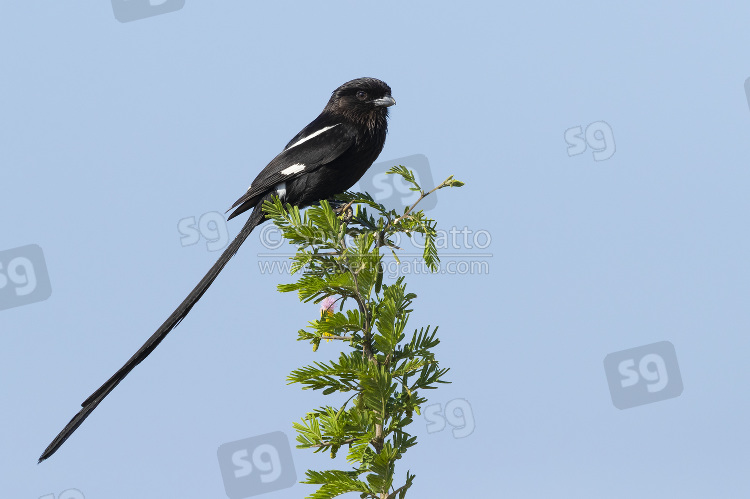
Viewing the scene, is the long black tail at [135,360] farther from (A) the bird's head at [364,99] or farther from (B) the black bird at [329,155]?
(A) the bird's head at [364,99]

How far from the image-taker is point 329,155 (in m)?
4.88

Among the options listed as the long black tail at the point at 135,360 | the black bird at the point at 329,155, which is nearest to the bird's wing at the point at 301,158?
the black bird at the point at 329,155

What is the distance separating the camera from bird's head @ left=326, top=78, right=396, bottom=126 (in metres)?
5.13

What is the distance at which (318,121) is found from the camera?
5.25 metres

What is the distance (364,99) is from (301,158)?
70cm

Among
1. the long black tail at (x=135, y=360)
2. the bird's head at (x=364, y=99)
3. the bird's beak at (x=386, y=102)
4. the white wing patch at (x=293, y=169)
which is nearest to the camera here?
the long black tail at (x=135, y=360)

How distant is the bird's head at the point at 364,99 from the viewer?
5.13 m

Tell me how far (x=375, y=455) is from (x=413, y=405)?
0.91 feet

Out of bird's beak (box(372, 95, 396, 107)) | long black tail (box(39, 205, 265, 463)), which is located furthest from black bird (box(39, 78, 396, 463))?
long black tail (box(39, 205, 265, 463))

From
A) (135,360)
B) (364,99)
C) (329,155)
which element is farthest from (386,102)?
(135,360)

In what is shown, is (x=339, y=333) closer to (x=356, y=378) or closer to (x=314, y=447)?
(x=356, y=378)

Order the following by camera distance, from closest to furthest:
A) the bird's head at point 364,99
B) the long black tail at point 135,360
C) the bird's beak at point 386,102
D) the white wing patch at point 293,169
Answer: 1. the long black tail at point 135,360
2. the white wing patch at point 293,169
3. the bird's beak at point 386,102
4. the bird's head at point 364,99

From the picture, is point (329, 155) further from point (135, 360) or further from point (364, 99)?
point (135, 360)

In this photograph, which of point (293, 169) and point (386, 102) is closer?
point (293, 169)
